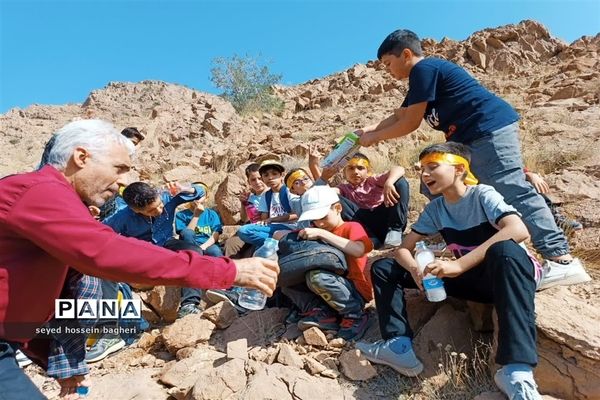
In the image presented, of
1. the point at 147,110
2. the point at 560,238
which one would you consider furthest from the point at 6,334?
the point at 147,110

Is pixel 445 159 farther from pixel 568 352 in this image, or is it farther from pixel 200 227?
pixel 200 227

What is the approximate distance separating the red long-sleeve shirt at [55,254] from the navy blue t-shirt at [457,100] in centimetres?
215

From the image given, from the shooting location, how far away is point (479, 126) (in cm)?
299

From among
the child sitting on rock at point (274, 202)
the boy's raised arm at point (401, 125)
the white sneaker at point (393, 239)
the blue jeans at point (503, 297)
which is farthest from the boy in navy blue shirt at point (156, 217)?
the blue jeans at point (503, 297)

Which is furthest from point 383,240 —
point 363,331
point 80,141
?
point 80,141

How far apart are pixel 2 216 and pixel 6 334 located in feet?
1.61

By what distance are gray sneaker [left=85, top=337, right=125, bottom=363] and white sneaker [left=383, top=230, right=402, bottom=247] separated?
2561 millimetres

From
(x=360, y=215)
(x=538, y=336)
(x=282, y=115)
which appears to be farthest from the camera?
(x=282, y=115)

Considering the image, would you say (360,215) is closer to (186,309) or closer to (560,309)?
(186,309)

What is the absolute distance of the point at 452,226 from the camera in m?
2.78

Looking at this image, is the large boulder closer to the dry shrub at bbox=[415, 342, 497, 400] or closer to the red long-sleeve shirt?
the dry shrub at bbox=[415, 342, 497, 400]

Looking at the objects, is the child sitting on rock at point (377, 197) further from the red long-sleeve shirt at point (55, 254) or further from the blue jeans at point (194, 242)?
the red long-sleeve shirt at point (55, 254)

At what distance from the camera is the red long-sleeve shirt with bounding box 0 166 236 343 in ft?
4.62

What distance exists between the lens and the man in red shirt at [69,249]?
1414 millimetres
